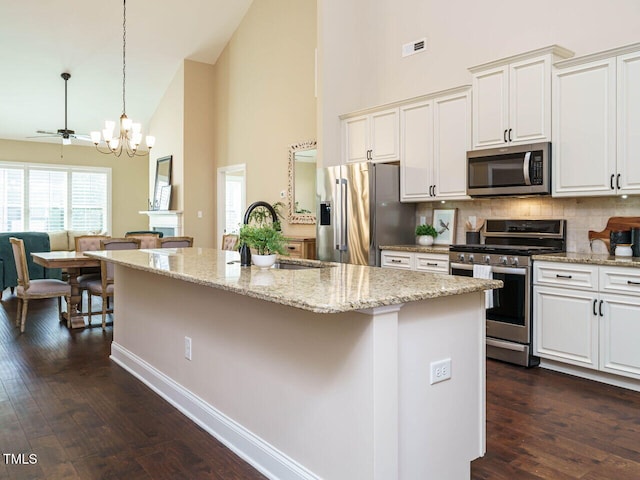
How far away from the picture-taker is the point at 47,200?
10.2 metres

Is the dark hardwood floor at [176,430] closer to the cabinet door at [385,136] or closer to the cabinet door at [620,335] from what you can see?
the cabinet door at [620,335]

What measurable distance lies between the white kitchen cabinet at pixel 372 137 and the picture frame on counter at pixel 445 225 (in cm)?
74

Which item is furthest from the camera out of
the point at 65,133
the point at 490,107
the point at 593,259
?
the point at 65,133

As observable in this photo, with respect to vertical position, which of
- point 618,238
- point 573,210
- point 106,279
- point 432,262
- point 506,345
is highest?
point 573,210

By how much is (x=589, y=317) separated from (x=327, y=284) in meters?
2.35

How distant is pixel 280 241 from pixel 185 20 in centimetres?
610

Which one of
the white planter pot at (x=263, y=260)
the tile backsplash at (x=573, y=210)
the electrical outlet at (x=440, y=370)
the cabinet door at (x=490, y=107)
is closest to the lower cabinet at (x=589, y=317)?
the tile backsplash at (x=573, y=210)

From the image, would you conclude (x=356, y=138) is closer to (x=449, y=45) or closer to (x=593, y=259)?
(x=449, y=45)

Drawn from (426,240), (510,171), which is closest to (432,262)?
(426,240)

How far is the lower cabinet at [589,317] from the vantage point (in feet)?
10.5

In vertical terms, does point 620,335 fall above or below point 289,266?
below

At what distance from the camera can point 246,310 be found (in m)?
2.43

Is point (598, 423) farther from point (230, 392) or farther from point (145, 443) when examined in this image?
point (145, 443)

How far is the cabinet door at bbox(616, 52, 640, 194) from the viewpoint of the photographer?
3.35m
